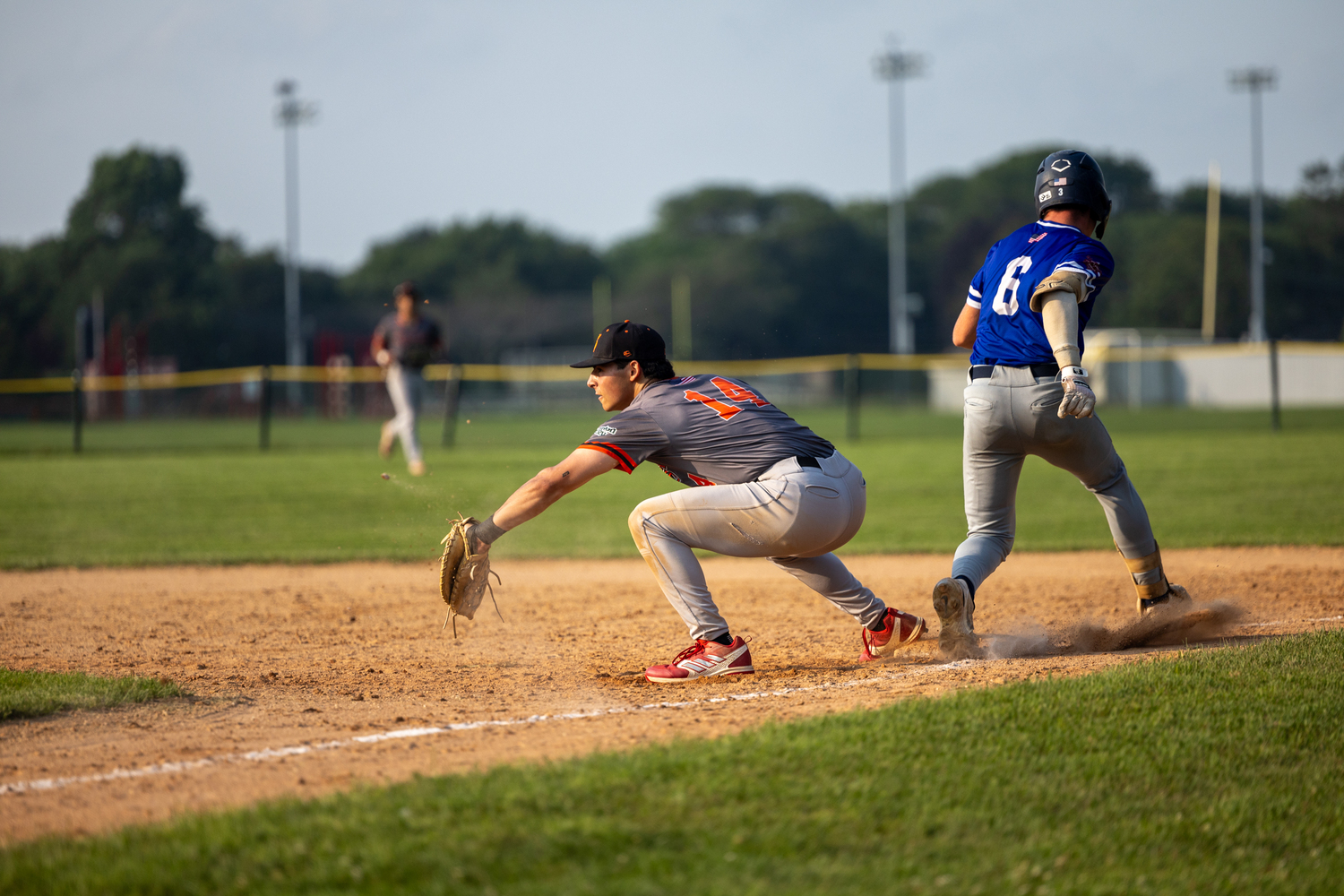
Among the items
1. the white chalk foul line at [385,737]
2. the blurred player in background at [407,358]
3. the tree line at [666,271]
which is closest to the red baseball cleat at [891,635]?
the white chalk foul line at [385,737]

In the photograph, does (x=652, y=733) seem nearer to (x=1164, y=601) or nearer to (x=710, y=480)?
(x=710, y=480)

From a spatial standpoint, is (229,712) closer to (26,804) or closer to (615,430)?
(26,804)

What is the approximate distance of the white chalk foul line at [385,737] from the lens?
309 cm

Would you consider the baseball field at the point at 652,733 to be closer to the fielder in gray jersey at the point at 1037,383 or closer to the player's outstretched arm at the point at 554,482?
the fielder in gray jersey at the point at 1037,383

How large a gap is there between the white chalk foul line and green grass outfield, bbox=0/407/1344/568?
1819 mm

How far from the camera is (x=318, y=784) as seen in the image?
9.78 ft

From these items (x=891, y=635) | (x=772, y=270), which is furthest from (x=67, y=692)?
(x=772, y=270)

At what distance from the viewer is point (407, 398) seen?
1284 centimetres

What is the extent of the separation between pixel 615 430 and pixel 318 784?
160cm

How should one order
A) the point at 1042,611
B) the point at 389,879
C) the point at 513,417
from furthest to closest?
the point at 513,417
the point at 1042,611
the point at 389,879

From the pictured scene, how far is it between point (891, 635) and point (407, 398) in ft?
30.0

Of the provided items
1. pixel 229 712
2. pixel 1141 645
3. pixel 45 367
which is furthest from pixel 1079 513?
pixel 45 367

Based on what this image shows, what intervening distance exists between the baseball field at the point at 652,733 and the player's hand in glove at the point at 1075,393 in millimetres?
970

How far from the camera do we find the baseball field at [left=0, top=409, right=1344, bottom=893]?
239cm
